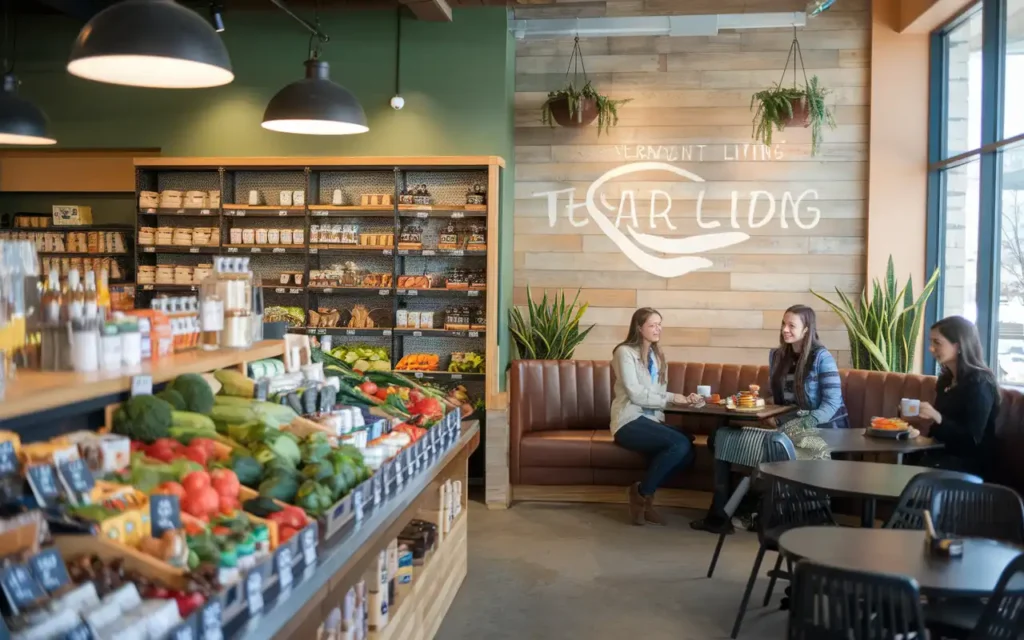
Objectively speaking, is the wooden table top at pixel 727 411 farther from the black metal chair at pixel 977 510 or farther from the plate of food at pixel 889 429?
the black metal chair at pixel 977 510

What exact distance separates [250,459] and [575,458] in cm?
420

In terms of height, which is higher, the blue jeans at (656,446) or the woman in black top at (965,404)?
the woman in black top at (965,404)

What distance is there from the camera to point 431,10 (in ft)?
22.6

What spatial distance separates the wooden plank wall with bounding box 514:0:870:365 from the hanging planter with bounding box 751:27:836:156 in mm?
171

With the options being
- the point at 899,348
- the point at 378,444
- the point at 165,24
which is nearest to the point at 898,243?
the point at 899,348

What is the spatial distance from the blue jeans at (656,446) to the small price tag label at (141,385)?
13.1 feet

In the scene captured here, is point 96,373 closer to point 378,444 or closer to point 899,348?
point 378,444

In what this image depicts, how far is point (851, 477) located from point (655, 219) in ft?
12.7

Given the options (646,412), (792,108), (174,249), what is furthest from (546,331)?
(174,249)

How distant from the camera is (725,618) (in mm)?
4383

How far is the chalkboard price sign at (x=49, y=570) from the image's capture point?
5.56 feet

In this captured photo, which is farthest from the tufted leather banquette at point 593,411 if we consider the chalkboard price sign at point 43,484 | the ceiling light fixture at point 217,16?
the chalkboard price sign at point 43,484

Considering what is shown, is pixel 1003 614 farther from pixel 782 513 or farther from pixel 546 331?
pixel 546 331

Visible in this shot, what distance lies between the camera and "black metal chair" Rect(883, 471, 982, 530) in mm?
3553
